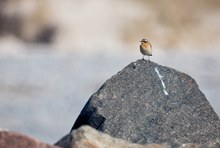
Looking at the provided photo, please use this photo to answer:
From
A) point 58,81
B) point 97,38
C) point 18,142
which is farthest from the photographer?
point 97,38

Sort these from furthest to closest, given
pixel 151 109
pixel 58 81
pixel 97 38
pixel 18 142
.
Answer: pixel 97 38, pixel 58 81, pixel 151 109, pixel 18 142

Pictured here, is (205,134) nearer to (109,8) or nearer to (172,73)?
(172,73)

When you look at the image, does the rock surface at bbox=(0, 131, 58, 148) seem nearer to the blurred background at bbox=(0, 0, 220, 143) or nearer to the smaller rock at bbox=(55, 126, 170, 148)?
the smaller rock at bbox=(55, 126, 170, 148)

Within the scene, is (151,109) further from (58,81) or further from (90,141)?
(58,81)

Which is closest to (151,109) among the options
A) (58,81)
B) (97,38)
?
(58,81)

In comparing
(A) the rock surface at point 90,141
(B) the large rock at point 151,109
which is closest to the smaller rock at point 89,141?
(A) the rock surface at point 90,141

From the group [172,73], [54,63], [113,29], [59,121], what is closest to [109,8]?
[113,29]

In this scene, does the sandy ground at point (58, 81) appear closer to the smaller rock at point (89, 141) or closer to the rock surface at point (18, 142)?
the smaller rock at point (89, 141)
